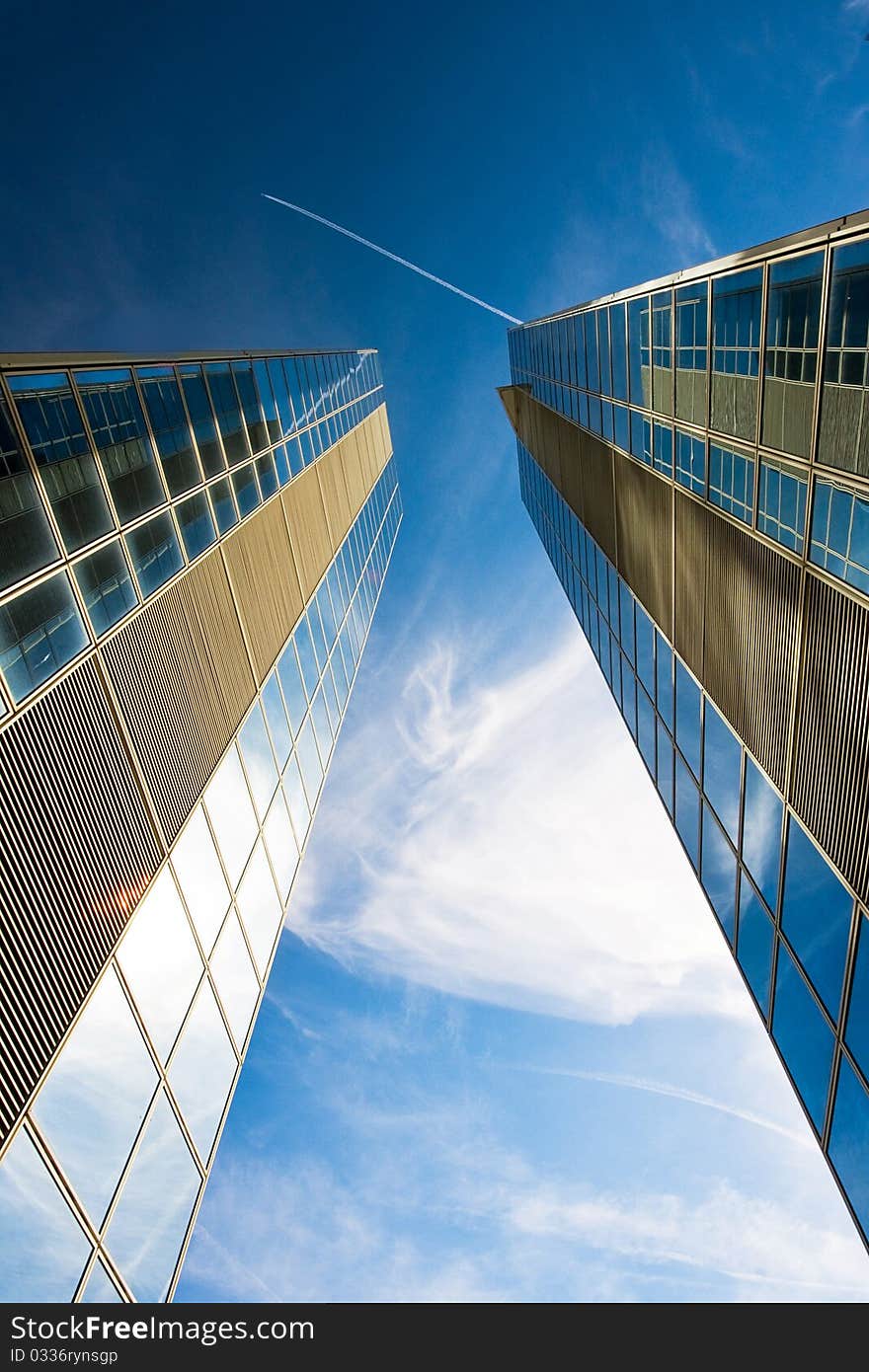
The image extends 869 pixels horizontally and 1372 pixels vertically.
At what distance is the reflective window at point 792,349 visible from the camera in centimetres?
971

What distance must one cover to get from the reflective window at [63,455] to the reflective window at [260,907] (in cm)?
860

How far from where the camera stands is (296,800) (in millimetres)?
21203

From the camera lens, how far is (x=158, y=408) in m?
14.8

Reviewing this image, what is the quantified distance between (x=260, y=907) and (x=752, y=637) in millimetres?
12682

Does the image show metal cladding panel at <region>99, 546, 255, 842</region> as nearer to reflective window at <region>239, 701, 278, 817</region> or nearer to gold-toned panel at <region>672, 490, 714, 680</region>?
reflective window at <region>239, 701, 278, 817</region>

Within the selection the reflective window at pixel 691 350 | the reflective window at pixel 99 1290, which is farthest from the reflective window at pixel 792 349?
the reflective window at pixel 99 1290

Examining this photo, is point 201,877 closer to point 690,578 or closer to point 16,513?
point 16,513

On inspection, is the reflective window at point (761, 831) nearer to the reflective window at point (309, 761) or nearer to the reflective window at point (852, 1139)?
the reflective window at point (852, 1139)

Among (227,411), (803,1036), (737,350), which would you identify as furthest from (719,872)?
(227,411)

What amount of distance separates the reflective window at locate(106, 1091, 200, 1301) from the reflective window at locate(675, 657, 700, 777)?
42.3ft

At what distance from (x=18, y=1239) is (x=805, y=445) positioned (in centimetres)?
1447

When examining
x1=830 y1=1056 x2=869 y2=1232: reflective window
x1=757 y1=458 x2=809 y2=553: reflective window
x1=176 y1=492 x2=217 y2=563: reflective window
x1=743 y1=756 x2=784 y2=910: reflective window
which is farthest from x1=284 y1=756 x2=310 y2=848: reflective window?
x1=830 y1=1056 x2=869 y2=1232: reflective window
